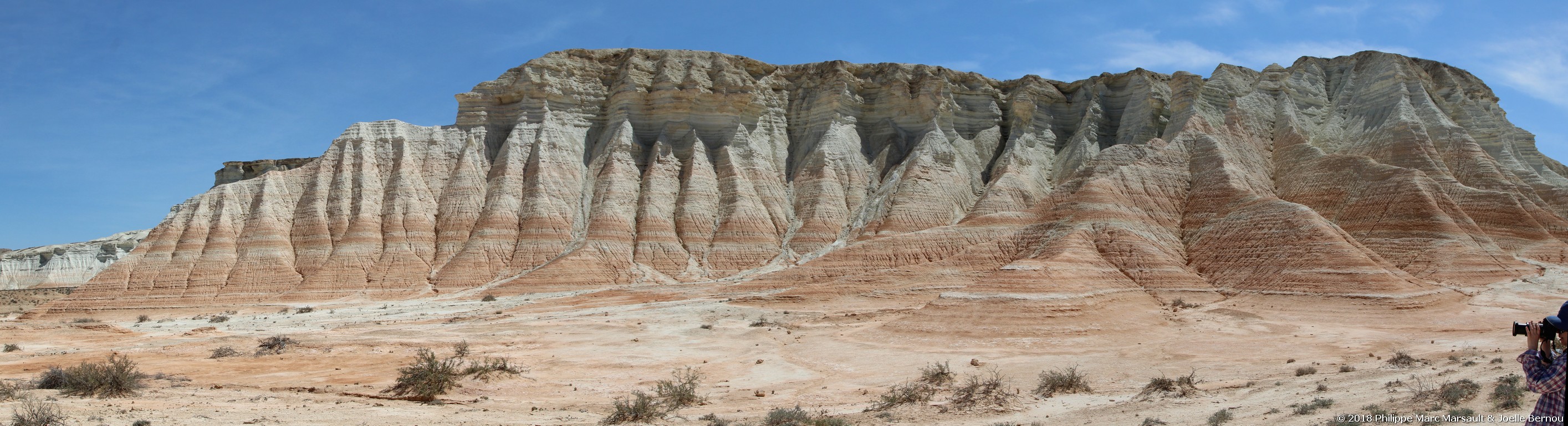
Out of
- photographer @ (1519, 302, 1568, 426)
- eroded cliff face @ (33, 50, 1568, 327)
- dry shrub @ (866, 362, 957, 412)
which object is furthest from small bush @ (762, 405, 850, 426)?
eroded cliff face @ (33, 50, 1568, 327)

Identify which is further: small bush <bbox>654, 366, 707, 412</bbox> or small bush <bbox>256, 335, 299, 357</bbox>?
small bush <bbox>256, 335, 299, 357</bbox>

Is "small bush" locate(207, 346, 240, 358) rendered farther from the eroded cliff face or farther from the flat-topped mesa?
the flat-topped mesa

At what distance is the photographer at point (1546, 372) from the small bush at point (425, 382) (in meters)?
16.8

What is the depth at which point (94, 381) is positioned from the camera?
1658cm

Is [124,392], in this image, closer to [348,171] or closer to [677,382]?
[677,382]

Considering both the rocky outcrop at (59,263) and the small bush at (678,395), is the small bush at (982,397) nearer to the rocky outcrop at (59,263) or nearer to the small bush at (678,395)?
the small bush at (678,395)

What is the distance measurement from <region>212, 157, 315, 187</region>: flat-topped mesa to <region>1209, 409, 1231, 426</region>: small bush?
8754 cm

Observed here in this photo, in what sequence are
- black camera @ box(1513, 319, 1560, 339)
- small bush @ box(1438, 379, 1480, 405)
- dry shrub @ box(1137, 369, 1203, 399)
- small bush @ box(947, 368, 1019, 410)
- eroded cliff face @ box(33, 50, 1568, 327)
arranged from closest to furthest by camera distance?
black camera @ box(1513, 319, 1560, 339) → small bush @ box(1438, 379, 1480, 405) → small bush @ box(947, 368, 1019, 410) → dry shrub @ box(1137, 369, 1203, 399) → eroded cliff face @ box(33, 50, 1568, 327)

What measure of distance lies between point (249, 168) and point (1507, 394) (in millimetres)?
98250

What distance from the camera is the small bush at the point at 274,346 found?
24.7m

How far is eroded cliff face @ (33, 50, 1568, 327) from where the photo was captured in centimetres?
4150

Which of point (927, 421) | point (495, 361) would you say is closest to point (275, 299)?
point (495, 361)

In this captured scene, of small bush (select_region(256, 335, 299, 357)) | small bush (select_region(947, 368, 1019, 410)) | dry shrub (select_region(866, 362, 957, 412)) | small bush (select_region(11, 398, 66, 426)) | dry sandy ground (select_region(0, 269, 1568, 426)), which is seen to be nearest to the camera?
small bush (select_region(11, 398, 66, 426))

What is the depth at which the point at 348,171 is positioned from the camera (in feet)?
203
